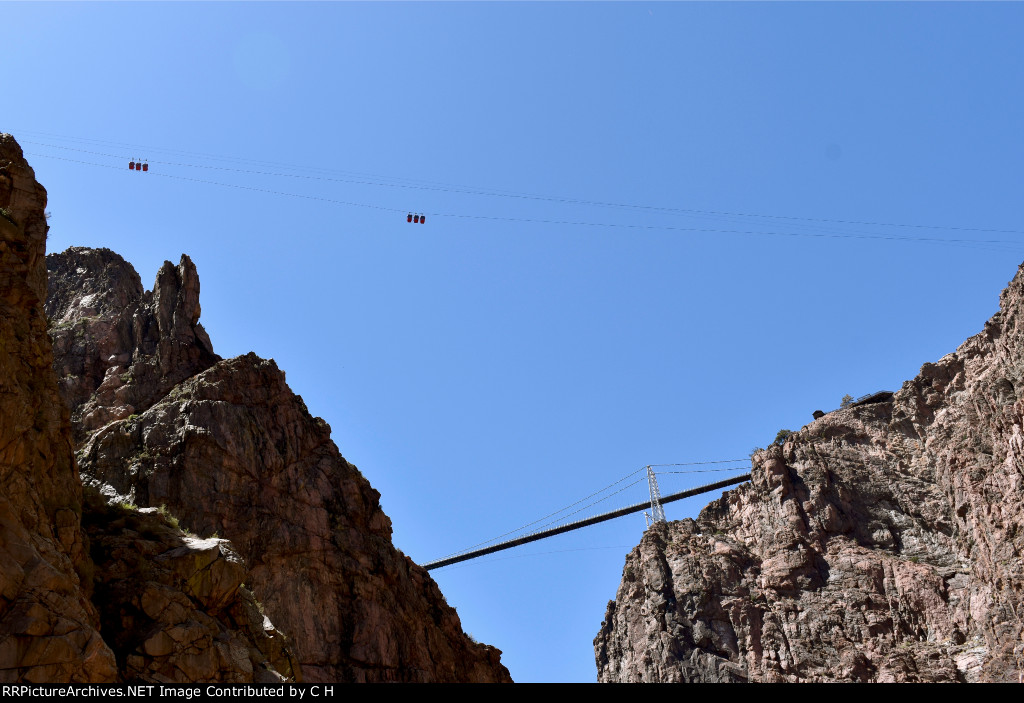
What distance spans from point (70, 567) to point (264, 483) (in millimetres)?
21153

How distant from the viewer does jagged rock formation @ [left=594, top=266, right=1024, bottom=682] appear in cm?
5644

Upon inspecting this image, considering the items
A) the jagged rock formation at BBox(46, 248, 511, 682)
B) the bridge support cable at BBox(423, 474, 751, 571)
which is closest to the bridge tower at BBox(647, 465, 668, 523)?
the bridge support cable at BBox(423, 474, 751, 571)

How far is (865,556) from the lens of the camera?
66000 mm

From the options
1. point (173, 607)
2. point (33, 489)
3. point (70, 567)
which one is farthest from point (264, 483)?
point (70, 567)

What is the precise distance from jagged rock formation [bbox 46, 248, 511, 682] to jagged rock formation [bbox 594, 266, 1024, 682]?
2696 centimetres

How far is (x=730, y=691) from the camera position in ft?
28.1

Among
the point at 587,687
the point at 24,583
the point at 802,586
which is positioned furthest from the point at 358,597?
the point at 802,586

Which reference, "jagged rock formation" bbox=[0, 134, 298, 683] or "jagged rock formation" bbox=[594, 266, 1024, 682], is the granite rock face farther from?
"jagged rock formation" bbox=[594, 266, 1024, 682]

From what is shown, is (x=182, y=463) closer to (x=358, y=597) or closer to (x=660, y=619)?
(x=358, y=597)

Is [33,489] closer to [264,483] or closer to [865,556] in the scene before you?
[264,483]

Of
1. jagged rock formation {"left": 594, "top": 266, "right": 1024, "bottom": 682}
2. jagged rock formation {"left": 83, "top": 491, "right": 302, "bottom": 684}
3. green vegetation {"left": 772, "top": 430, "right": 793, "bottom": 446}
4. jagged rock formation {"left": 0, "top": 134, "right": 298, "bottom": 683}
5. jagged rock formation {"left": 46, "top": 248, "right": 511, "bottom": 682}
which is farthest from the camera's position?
green vegetation {"left": 772, "top": 430, "right": 793, "bottom": 446}

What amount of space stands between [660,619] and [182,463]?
43906 mm

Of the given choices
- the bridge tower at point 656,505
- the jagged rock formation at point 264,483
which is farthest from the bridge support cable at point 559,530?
the jagged rock formation at point 264,483

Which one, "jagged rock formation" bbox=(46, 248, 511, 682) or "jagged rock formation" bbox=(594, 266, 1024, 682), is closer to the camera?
"jagged rock formation" bbox=(46, 248, 511, 682)
